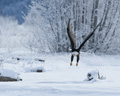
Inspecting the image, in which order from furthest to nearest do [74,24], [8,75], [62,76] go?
[74,24] < [62,76] < [8,75]

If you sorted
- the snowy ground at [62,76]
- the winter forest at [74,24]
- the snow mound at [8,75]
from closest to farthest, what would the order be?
the snowy ground at [62,76] → the snow mound at [8,75] → the winter forest at [74,24]

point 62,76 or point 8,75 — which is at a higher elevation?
point 8,75

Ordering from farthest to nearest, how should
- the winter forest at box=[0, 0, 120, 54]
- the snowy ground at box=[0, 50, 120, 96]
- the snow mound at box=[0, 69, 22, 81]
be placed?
the winter forest at box=[0, 0, 120, 54], the snow mound at box=[0, 69, 22, 81], the snowy ground at box=[0, 50, 120, 96]

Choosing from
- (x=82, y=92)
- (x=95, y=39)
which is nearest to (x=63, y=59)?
(x=95, y=39)

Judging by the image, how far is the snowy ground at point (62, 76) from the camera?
3672 millimetres

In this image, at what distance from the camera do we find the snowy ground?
3.67m

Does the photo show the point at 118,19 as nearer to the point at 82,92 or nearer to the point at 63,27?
the point at 63,27

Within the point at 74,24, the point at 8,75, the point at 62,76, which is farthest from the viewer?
the point at 74,24

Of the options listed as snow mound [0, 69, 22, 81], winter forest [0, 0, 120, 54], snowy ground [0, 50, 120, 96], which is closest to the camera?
snowy ground [0, 50, 120, 96]

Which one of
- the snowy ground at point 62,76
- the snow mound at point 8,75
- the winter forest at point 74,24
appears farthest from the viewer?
the winter forest at point 74,24

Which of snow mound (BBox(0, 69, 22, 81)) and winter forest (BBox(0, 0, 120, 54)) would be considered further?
winter forest (BBox(0, 0, 120, 54))

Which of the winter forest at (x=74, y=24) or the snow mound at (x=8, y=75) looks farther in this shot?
the winter forest at (x=74, y=24)

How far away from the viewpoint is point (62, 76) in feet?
24.4

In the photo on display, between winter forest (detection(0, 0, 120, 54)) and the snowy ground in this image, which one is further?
winter forest (detection(0, 0, 120, 54))
